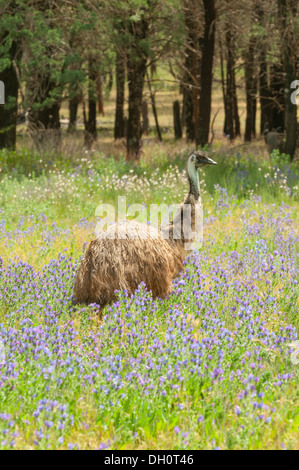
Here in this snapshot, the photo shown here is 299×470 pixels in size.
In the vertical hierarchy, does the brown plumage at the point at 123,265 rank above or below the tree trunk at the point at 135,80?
below

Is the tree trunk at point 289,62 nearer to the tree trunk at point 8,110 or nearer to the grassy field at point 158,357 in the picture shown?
the tree trunk at point 8,110

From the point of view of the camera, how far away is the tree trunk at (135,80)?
1530cm

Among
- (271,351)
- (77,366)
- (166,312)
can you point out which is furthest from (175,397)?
(166,312)

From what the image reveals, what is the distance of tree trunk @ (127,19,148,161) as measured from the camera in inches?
602

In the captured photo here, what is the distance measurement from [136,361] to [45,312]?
4.69ft

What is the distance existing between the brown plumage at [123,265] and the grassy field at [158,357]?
172 mm

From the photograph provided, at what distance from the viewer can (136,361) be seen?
4156 mm

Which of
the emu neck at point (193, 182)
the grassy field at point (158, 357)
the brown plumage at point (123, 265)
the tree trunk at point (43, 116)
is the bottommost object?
the grassy field at point (158, 357)

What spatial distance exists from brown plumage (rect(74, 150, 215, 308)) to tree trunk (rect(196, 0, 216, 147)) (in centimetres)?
1049

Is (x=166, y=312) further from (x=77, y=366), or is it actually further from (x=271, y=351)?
(x=77, y=366)

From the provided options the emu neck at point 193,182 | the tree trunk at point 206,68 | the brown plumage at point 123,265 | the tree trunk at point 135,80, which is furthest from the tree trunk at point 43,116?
the brown plumage at point 123,265

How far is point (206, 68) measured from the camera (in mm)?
15742

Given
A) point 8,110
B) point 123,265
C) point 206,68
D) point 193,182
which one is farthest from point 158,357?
point 206,68

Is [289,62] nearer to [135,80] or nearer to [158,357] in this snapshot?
[135,80]
